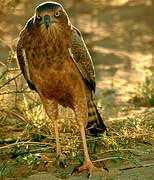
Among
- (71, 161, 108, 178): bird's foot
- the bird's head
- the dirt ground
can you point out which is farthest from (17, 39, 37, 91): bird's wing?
(71, 161, 108, 178): bird's foot

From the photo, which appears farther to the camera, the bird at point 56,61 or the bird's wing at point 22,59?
the bird's wing at point 22,59

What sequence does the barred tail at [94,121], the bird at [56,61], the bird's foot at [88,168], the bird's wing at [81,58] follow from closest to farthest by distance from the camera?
the bird at [56,61]
the bird's foot at [88,168]
the bird's wing at [81,58]
the barred tail at [94,121]

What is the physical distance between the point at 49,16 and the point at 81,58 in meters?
0.70

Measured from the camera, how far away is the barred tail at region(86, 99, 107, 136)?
15.0 feet

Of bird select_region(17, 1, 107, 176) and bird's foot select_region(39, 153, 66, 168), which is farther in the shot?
bird's foot select_region(39, 153, 66, 168)

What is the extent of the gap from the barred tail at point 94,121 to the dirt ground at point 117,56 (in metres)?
0.41

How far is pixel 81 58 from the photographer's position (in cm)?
407

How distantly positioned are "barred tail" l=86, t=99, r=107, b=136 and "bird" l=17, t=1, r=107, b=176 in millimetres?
307

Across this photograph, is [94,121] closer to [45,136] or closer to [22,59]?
[45,136]

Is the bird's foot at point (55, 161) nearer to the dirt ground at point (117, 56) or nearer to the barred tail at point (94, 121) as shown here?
the dirt ground at point (117, 56)

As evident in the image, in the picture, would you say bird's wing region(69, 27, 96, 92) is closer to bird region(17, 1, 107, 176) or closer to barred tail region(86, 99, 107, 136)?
bird region(17, 1, 107, 176)

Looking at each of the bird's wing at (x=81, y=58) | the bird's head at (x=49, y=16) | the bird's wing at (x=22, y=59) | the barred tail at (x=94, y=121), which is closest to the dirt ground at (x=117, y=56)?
the barred tail at (x=94, y=121)

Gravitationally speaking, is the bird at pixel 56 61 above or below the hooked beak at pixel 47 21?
below

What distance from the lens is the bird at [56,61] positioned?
3715mm
